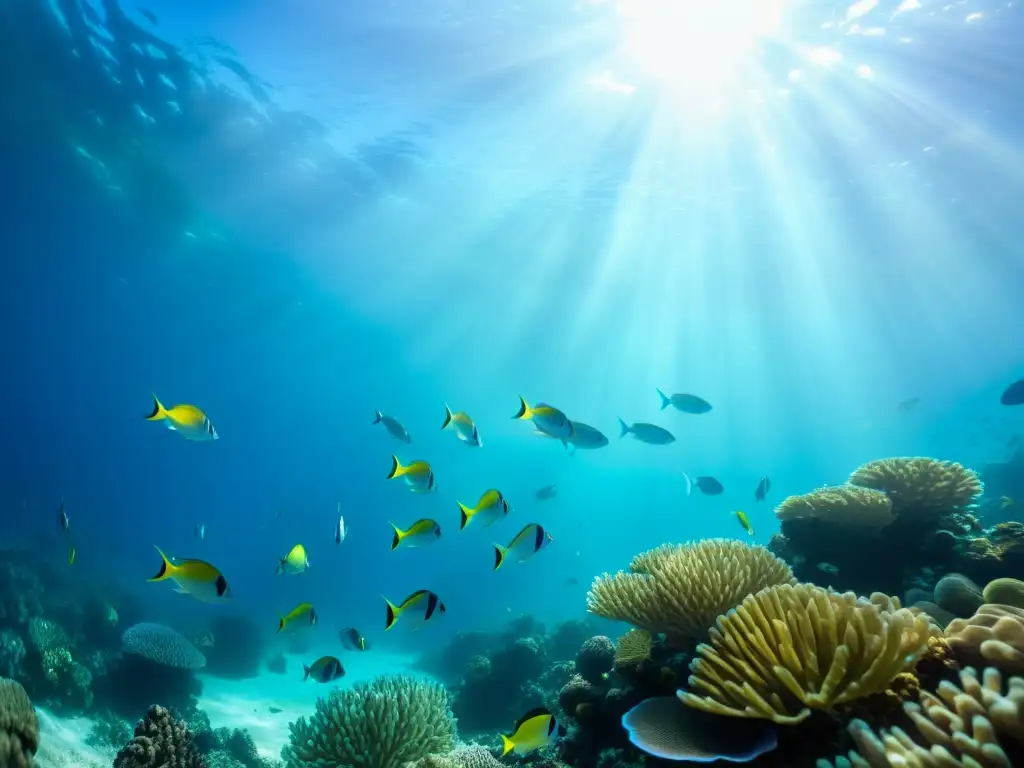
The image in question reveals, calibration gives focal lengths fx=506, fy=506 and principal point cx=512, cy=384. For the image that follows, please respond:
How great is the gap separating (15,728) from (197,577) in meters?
1.48

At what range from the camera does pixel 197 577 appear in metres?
3.93

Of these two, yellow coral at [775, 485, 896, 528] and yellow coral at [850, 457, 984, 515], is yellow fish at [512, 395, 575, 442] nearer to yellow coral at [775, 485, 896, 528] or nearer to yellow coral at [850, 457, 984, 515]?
yellow coral at [775, 485, 896, 528]

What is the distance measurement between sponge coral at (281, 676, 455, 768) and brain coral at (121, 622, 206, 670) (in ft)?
22.9

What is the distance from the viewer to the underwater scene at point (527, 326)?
12.0 feet

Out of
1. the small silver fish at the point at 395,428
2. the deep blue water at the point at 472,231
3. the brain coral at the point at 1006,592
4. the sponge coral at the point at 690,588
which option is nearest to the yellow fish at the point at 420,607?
the sponge coral at the point at 690,588

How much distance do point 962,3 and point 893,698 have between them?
19389 mm

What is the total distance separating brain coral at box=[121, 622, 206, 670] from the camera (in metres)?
9.87

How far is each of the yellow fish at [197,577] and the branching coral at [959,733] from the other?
4.07 metres

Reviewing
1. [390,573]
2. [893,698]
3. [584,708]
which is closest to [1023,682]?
[893,698]

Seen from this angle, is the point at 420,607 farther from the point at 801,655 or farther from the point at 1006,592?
the point at 1006,592

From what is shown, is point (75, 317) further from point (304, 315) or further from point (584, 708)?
point (584, 708)

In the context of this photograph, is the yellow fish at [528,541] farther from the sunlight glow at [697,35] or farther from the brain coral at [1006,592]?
the sunlight glow at [697,35]

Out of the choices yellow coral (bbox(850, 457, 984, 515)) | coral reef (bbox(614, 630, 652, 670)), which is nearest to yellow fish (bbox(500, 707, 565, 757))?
coral reef (bbox(614, 630, 652, 670))

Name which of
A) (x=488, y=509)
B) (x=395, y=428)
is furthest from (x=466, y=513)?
(x=395, y=428)
